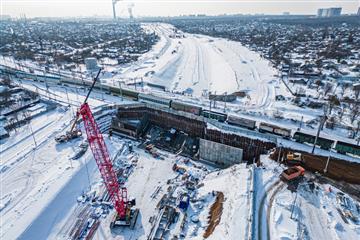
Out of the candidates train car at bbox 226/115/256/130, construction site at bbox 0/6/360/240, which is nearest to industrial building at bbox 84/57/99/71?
construction site at bbox 0/6/360/240

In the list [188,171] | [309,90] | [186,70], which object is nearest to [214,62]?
[186,70]

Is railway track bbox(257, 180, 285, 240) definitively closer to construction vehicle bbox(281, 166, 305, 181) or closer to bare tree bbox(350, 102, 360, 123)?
construction vehicle bbox(281, 166, 305, 181)

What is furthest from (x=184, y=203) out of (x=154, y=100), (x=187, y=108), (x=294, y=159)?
(x=154, y=100)

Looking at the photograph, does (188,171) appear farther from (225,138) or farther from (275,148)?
(275,148)

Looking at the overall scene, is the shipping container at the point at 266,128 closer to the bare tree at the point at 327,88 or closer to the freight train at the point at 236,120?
the freight train at the point at 236,120

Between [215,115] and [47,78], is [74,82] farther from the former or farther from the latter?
[215,115]

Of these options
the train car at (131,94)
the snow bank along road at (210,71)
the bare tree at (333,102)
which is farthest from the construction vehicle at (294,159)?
the train car at (131,94)
